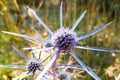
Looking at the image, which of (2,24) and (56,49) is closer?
(56,49)

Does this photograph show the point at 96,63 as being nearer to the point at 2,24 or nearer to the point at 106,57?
the point at 106,57

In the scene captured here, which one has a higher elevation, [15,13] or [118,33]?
[15,13]

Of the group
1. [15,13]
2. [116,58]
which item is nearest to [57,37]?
[116,58]

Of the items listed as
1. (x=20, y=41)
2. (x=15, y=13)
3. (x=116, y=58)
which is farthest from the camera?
(x=15, y=13)

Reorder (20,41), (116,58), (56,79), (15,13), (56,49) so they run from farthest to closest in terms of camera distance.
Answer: (15,13), (20,41), (116,58), (56,79), (56,49)

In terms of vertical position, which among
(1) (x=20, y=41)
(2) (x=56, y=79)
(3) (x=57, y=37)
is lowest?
(2) (x=56, y=79)

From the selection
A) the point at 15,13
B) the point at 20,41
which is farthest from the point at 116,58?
the point at 15,13

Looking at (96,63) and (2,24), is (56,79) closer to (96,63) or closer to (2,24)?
(96,63)
